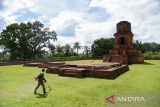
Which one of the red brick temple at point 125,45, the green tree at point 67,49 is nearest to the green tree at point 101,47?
the green tree at point 67,49

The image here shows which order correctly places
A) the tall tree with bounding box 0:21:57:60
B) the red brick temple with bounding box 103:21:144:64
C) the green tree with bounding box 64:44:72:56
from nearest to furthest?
the red brick temple with bounding box 103:21:144:64
the tall tree with bounding box 0:21:57:60
the green tree with bounding box 64:44:72:56

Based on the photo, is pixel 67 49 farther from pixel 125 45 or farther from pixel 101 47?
pixel 125 45

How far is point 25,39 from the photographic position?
1699 inches

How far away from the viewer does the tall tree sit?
41.8m

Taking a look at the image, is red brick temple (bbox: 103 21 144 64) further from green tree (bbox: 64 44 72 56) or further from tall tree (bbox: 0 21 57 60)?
green tree (bbox: 64 44 72 56)

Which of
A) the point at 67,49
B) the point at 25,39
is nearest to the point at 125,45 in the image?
the point at 25,39

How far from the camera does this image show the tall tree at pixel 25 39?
41.8m

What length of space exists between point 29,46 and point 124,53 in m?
23.9

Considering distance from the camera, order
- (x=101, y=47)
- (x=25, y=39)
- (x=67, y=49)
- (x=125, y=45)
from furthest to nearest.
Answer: (x=67, y=49) < (x=101, y=47) < (x=25, y=39) < (x=125, y=45)

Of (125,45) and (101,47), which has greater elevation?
(101,47)

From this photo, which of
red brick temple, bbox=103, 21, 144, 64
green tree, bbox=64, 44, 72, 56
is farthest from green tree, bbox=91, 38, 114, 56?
red brick temple, bbox=103, 21, 144, 64

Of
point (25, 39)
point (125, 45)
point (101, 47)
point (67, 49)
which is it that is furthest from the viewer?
point (67, 49)

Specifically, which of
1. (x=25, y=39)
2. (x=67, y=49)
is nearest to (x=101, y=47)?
(x=67, y=49)

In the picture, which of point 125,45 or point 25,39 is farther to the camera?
point 25,39
